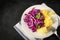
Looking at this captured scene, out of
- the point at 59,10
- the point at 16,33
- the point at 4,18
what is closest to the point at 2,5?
the point at 4,18

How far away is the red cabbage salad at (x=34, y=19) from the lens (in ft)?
3.20

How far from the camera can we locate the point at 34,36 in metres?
1.00

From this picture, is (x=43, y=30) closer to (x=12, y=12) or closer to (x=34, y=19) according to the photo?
(x=34, y=19)

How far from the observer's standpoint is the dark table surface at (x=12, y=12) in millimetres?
1066

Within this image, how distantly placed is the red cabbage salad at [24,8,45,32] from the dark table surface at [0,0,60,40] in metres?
0.10

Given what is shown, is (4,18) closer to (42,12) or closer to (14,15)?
(14,15)

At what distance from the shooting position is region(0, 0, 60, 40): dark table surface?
107 centimetres

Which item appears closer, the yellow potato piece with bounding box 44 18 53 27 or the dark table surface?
the yellow potato piece with bounding box 44 18 53 27

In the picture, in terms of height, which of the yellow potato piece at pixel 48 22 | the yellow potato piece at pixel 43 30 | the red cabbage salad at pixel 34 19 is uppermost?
the red cabbage salad at pixel 34 19

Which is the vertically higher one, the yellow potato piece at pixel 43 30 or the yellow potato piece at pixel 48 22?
the yellow potato piece at pixel 48 22

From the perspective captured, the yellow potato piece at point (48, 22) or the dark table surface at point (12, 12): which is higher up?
the dark table surface at point (12, 12)

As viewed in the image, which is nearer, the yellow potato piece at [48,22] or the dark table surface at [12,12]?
the yellow potato piece at [48,22]

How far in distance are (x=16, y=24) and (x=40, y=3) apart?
7.5 inches

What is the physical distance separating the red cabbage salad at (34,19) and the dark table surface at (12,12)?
0.32 ft
